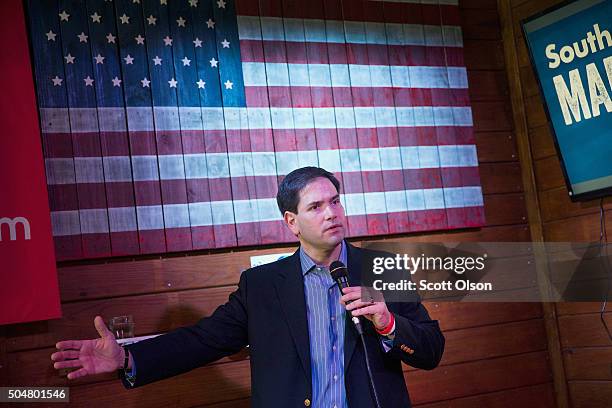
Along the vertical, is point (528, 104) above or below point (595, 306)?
above

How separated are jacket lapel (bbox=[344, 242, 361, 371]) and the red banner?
4.38 ft

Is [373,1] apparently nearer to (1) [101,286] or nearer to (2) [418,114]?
(2) [418,114]

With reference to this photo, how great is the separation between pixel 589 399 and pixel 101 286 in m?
2.83

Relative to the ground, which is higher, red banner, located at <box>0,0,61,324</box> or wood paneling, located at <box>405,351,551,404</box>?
red banner, located at <box>0,0,61,324</box>

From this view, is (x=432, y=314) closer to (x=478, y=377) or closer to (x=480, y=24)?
(x=478, y=377)

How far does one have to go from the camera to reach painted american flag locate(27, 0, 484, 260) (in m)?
3.79

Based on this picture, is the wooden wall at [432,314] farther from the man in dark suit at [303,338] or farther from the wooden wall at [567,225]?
the man in dark suit at [303,338]

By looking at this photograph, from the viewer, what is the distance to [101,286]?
3.81 m

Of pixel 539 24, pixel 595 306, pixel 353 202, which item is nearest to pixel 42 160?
pixel 353 202

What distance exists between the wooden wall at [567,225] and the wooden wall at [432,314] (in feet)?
0.16

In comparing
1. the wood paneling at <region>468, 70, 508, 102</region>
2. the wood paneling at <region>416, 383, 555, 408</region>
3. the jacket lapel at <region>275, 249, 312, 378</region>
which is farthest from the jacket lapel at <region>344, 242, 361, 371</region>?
the wood paneling at <region>468, 70, 508, 102</region>

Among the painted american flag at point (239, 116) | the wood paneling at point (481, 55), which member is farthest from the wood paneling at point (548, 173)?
the wood paneling at point (481, 55)

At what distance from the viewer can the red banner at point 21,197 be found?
3.52 metres

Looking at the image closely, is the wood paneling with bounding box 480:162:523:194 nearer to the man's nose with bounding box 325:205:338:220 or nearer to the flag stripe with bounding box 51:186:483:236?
the flag stripe with bounding box 51:186:483:236
